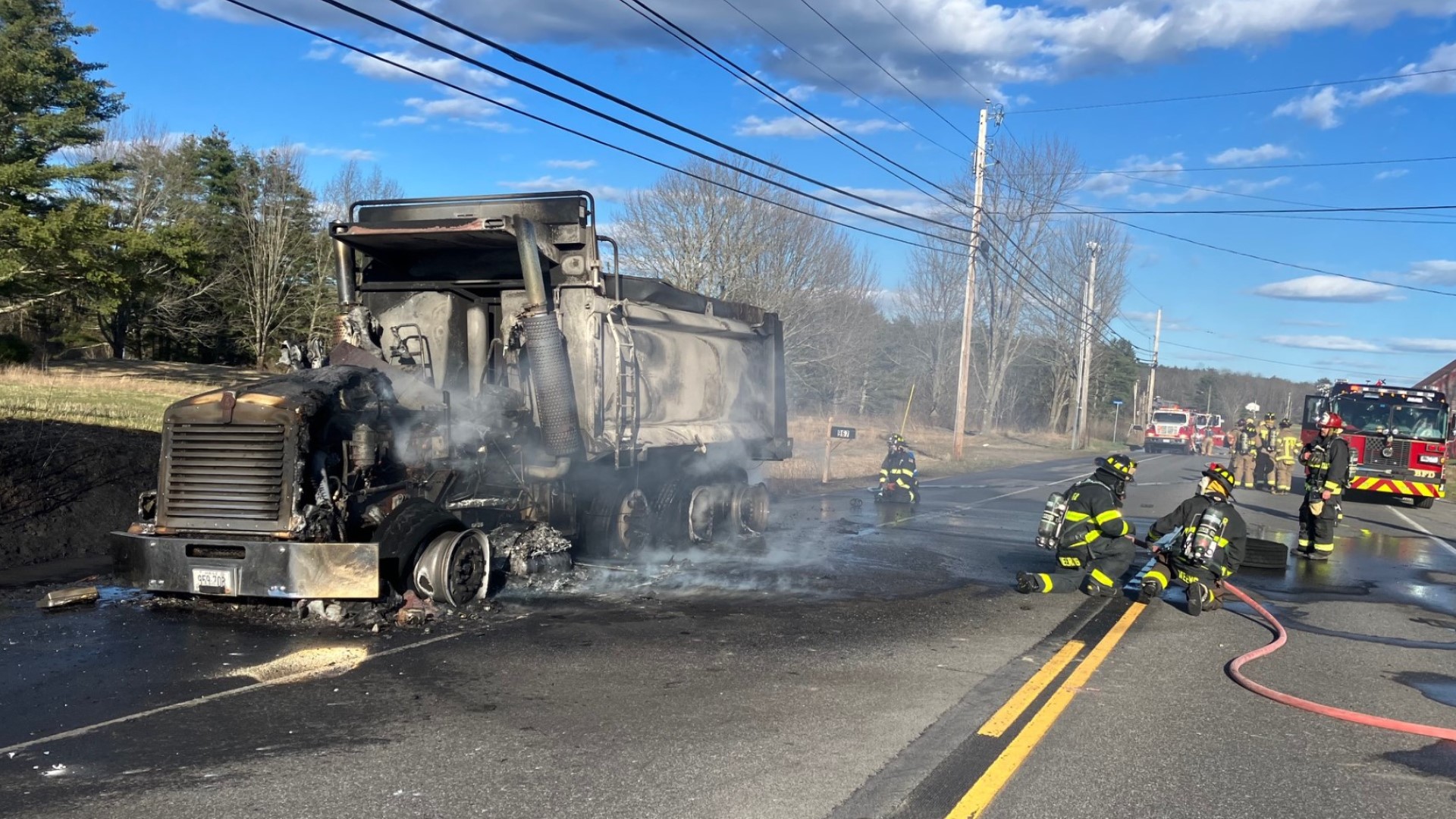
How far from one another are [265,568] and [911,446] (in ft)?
102

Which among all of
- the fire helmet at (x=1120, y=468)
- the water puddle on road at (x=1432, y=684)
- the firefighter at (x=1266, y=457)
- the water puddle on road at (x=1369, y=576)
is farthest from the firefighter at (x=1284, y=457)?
the water puddle on road at (x=1432, y=684)

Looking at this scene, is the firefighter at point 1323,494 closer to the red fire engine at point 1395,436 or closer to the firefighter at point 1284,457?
the red fire engine at point 1395,436

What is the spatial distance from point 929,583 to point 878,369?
54.9 metres

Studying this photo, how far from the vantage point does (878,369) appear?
209 ft

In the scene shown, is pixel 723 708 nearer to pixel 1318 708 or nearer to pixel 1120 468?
pixel 1318 708

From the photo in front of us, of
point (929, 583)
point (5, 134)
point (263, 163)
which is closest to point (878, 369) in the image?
point (263, 163)

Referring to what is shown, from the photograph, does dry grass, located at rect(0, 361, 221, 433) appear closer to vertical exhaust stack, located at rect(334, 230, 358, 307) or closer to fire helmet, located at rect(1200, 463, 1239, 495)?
vertical exhaust stack, located at rect(334, 230, 358, 307)

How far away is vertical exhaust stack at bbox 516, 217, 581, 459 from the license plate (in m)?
2.70

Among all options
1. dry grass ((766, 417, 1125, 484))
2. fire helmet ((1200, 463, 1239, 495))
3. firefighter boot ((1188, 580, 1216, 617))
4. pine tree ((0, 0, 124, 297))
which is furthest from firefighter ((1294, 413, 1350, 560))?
pine tree ((0, 0, 124, 297))

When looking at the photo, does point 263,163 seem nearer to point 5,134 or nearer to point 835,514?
point 5,134

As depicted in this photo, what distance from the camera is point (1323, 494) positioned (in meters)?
12.5

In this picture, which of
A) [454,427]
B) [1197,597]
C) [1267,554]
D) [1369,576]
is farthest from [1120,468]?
[454,427]

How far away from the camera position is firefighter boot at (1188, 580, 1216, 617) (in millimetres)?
8281

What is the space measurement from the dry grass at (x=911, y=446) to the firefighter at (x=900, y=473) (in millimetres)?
4364
